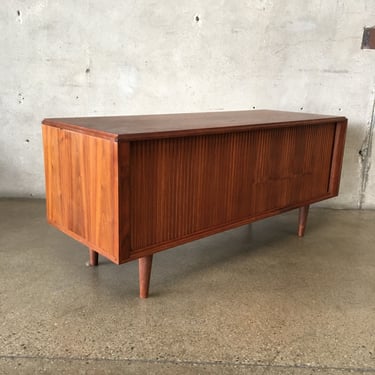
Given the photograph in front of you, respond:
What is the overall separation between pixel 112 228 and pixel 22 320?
1.60ft

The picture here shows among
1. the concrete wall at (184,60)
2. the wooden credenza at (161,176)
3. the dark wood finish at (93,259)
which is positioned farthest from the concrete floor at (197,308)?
the concrete wall at (184,60)

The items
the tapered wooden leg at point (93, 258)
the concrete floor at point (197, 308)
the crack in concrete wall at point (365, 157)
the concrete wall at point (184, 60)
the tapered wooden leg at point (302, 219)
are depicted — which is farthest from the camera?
the crack in concrete wall at point (365, 157)

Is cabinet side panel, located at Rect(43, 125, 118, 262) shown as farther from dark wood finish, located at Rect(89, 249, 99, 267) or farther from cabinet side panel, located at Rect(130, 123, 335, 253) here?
dark wood finish, located at Rect(89, 249, 99, 267)

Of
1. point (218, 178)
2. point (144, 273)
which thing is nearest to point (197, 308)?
point (144, 273)

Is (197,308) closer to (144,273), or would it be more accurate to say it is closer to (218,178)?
(144,273)

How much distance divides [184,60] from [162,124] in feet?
3.93

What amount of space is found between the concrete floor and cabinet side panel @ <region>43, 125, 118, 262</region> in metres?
0.27

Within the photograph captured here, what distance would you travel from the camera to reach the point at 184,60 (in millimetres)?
2844

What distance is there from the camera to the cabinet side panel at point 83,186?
154 centimetres

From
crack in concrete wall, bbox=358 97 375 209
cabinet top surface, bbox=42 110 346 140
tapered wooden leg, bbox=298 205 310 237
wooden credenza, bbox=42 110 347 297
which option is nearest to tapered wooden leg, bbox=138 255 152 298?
wooden credenza, bbox=42 110 347 297

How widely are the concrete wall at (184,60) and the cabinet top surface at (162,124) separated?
747mm

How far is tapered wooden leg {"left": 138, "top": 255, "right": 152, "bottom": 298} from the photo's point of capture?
1.75 m

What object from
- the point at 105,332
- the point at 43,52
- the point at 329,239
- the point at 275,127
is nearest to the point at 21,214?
the point at 43,52

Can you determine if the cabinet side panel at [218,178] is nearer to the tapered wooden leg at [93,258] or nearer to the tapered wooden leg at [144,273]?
the tapered wooden leg at [144,273]
